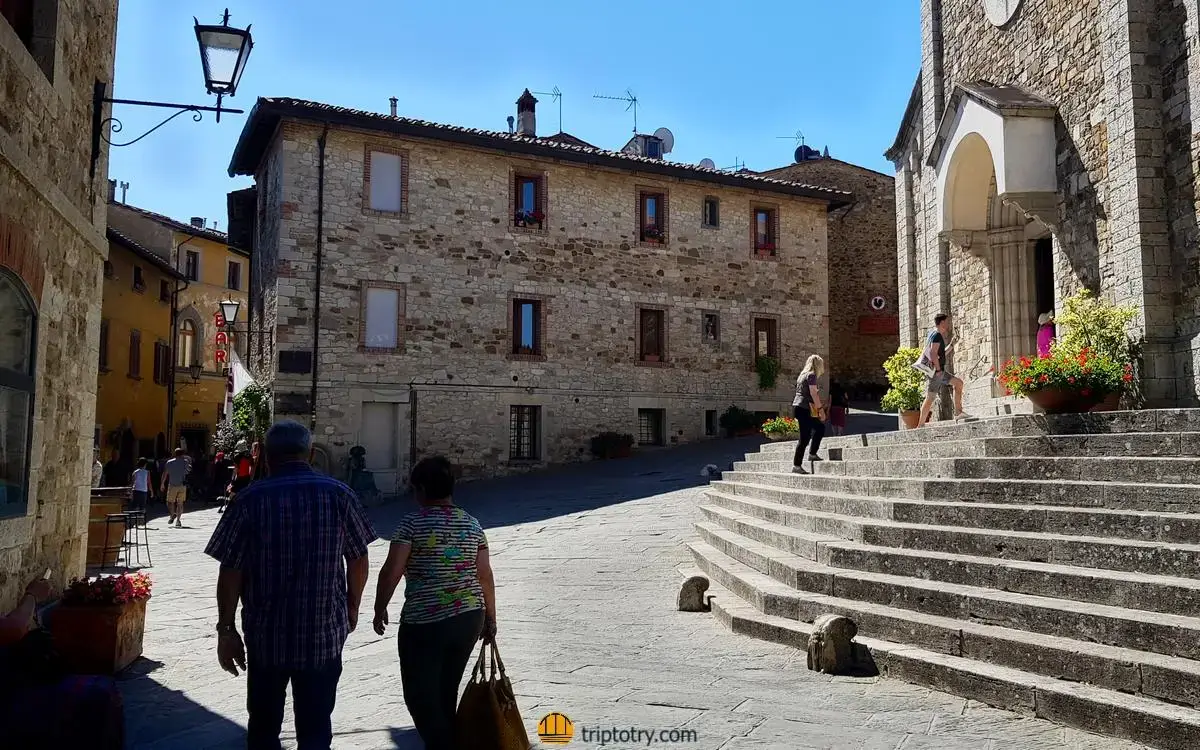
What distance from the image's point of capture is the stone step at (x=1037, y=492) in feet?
19.9

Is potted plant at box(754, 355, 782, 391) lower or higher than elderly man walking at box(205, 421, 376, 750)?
higher

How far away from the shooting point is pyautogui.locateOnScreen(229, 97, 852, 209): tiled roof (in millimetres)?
20734

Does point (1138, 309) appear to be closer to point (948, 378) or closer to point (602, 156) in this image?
point (948, 378)

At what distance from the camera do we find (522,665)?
20.7 feet

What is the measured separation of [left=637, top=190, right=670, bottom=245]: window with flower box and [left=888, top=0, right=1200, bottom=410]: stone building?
9.91 metres

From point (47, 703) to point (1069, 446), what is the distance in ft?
23.1

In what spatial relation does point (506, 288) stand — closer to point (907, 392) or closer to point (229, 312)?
point (229, 312)

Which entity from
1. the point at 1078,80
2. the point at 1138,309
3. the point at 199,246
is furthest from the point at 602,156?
the point at 199,246

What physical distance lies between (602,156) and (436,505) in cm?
2078

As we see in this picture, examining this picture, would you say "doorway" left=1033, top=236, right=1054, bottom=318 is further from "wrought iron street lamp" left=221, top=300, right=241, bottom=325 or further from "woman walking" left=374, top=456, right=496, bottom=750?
"wrought iron street lamp" left=221, top=300, right=241, bottom=325

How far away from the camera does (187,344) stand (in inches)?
1390

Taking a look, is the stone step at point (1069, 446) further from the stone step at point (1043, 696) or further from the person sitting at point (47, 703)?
the person sitting at point (47, 703)

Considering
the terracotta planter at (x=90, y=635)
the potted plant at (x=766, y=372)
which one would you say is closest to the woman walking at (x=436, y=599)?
the terracotta planter at (x=90, y=635)

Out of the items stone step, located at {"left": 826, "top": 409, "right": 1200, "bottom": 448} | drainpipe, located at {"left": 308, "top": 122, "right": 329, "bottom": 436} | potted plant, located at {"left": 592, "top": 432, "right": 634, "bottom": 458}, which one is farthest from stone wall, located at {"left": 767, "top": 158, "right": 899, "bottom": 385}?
stone step, located at {"left": 826, "top": 409, "right": 1200, "bottom": 448}
